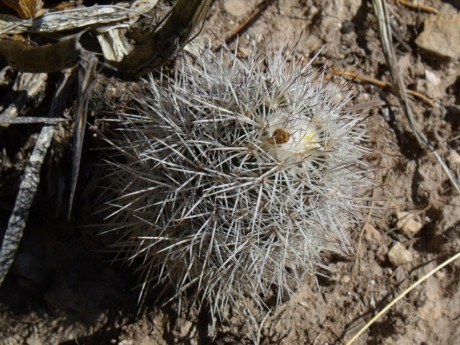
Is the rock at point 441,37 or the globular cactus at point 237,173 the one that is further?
the rock at point 441,37

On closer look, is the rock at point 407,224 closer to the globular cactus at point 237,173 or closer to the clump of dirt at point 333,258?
the clump of dirt at point 333,258

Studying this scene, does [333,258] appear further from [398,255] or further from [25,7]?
[25,7]

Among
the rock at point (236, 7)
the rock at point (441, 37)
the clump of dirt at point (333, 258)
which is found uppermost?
the rock at point (441, 37)

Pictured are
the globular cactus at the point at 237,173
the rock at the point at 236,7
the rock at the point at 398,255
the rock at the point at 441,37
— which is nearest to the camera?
the globular cactus at the point at 237,173

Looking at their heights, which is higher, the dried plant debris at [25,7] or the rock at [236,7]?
the rock at [236,7]

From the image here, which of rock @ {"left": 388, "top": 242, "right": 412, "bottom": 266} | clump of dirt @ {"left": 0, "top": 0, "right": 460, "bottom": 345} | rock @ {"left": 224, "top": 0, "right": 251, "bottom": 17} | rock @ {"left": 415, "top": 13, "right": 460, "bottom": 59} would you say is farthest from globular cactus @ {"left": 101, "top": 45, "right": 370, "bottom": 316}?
rock @ {"left": 415, "top": 13, "right": 460, "bottom": 59}

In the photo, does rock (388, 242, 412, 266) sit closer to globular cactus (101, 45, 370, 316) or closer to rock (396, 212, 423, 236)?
rock (396, 212, 423, 236)

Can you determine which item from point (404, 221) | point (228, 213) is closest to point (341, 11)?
point (404, 221)

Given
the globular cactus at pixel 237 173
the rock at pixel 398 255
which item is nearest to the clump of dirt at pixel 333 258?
the rock at pixel 398 255

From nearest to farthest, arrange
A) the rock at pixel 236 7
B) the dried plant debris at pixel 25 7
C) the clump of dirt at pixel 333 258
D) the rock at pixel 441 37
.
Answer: the dried plant debris at pixel 25 7, the clump of dirt at pixel 333 258, the rock at pixel 236 7, the rock at pixel 441 37
